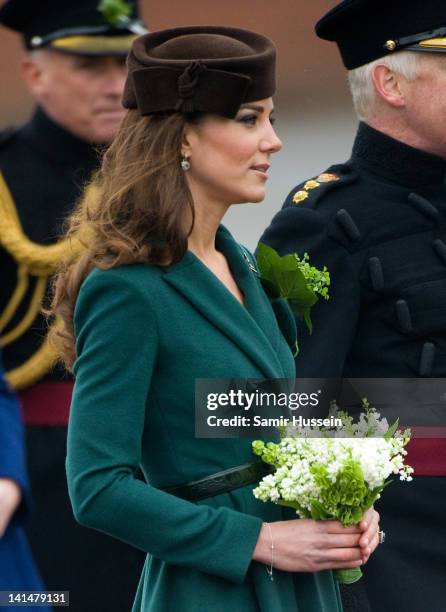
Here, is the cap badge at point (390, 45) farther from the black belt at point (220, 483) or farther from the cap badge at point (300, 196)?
the black belt at point (220, 483)

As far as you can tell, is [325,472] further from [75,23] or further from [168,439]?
[75,23]

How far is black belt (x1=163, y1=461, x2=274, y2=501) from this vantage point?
3.25 m

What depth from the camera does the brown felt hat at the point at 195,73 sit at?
3.36m

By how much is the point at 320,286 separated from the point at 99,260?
900 millimetres

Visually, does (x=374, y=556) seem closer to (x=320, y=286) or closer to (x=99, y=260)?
(x=320, y=286)

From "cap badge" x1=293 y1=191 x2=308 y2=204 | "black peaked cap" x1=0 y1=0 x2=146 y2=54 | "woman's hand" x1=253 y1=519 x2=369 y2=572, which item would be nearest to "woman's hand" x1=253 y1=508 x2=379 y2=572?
"woman's hand" x1=253 y1=519 x2=369 y2=572

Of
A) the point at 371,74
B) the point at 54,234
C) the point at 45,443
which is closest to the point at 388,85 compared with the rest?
the point at 371,74

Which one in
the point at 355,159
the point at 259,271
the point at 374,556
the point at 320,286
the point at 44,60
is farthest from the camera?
the point at 44,60

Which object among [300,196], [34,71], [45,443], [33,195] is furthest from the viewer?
[34,71]

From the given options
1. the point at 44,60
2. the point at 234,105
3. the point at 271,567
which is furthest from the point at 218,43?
the point at 44,60

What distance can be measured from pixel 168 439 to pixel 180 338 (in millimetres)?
176

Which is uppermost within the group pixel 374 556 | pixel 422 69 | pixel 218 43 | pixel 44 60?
pixel 218 43

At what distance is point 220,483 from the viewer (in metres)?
3.27

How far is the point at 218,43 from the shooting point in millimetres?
3430
